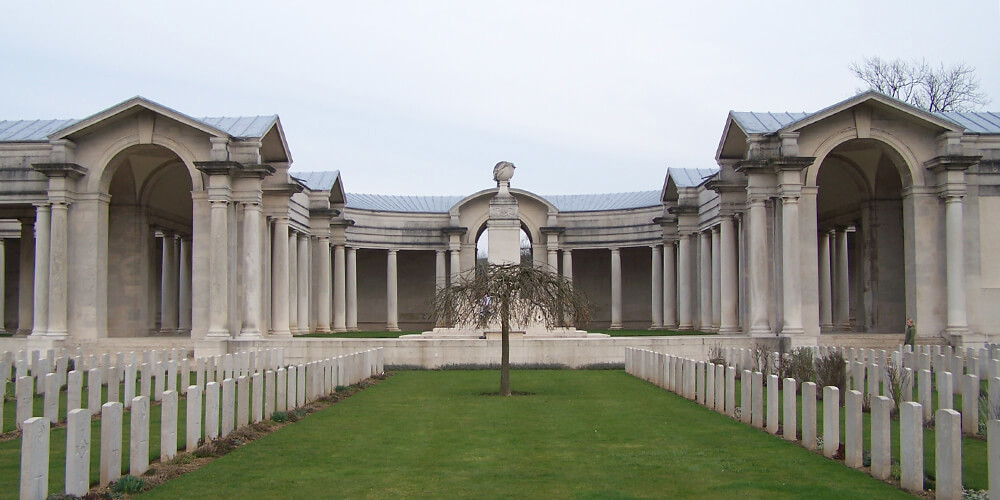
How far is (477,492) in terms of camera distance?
981 cm

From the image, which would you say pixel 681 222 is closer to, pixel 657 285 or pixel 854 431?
pixel 657 285

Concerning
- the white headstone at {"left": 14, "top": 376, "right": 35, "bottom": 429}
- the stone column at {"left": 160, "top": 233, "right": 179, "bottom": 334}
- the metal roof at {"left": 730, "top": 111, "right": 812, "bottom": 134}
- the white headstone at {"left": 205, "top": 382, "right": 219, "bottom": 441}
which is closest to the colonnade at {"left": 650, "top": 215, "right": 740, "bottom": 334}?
the metal roof at {"left": 730, "top": 111, "right": 812, "bottom": 134}

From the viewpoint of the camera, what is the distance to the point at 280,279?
35.0 metres

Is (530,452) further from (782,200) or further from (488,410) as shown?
(782,200)

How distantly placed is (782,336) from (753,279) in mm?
2451

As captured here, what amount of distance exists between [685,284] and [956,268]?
1573 cm

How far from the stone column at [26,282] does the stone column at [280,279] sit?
11.7 metres

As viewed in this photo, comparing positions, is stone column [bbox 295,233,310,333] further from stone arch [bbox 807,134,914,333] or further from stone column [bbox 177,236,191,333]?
stone arch [bbox 807,134,914,333]

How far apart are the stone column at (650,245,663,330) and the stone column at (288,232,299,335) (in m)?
18.8

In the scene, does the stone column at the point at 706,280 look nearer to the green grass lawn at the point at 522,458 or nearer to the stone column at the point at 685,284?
the stone column at the point at 685,284

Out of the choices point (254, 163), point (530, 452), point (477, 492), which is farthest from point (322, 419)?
point (254, 163)

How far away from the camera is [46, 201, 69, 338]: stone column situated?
96.8 ft

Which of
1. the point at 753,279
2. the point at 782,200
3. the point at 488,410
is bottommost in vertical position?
the point at 488,410

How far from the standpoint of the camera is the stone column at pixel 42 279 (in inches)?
1168
